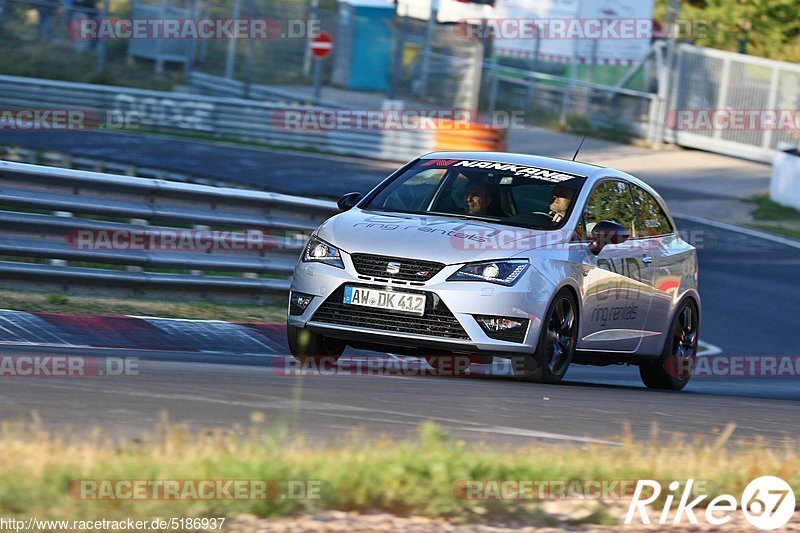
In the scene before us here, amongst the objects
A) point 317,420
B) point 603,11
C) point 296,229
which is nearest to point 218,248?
point 296,229

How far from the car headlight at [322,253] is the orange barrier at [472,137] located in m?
16.9

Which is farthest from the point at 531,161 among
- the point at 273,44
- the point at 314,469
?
the point at 273,44

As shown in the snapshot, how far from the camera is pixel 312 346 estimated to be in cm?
933

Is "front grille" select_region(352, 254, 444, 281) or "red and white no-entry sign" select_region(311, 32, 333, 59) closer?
"front grille" select_region(352, 254, 444, 281)

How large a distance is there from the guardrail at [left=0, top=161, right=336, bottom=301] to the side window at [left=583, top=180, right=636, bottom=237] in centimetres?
334

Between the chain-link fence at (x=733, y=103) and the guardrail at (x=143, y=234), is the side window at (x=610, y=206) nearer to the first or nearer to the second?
the guardrail at (x=143, y=234)

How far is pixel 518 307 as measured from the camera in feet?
28.6

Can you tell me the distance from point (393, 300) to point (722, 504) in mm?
3576

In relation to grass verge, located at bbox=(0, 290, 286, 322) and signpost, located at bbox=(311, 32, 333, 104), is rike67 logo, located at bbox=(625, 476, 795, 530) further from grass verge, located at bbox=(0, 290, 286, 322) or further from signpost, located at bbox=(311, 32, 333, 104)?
signpost, located at bbox=(311, 32, 333, 104)

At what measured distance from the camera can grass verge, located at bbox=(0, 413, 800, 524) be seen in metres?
4.47

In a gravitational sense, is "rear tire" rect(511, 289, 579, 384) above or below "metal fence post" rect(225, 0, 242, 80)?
below

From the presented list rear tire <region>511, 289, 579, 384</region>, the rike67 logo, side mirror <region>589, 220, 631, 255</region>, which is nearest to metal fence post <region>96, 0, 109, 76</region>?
side mirror <region>589, 220, 631, 255</region>

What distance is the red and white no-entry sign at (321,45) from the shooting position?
30.1 m

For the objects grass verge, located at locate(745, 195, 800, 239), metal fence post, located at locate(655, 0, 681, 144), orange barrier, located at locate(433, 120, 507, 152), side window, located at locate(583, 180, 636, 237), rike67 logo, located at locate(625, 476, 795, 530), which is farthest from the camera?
metal fence post, located at locate(655, 0, 681, 144)
